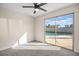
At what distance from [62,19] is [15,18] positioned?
9.10ft

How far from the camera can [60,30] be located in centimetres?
512

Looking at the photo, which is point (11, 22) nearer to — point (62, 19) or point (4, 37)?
point (4, 37)

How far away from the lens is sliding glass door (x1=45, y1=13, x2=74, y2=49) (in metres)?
4.43

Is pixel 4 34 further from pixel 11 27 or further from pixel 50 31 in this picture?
pixel 50 31

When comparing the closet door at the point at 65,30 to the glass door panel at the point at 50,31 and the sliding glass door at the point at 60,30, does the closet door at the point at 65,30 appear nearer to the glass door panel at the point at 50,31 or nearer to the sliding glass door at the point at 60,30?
the sliding glass door at the point at 60,30

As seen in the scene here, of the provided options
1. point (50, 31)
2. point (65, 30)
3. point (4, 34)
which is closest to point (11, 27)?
point (4, 34)

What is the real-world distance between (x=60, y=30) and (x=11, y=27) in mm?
2863

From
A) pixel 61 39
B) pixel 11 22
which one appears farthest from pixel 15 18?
pixel 61 39

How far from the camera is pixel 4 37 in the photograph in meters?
4.59

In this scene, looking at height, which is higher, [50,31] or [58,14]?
[58,14]

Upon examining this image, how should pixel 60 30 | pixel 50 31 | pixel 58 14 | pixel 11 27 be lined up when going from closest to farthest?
pixel 58 14 → pixel 11 27 → pixel 60 30 → pixel 50 31

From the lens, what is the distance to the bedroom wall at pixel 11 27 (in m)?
4.48

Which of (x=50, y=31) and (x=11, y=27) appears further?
(x=50, y=31)

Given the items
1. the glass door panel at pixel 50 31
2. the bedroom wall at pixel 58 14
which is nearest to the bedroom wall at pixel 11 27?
the bedroom wall at pixel 58 14
